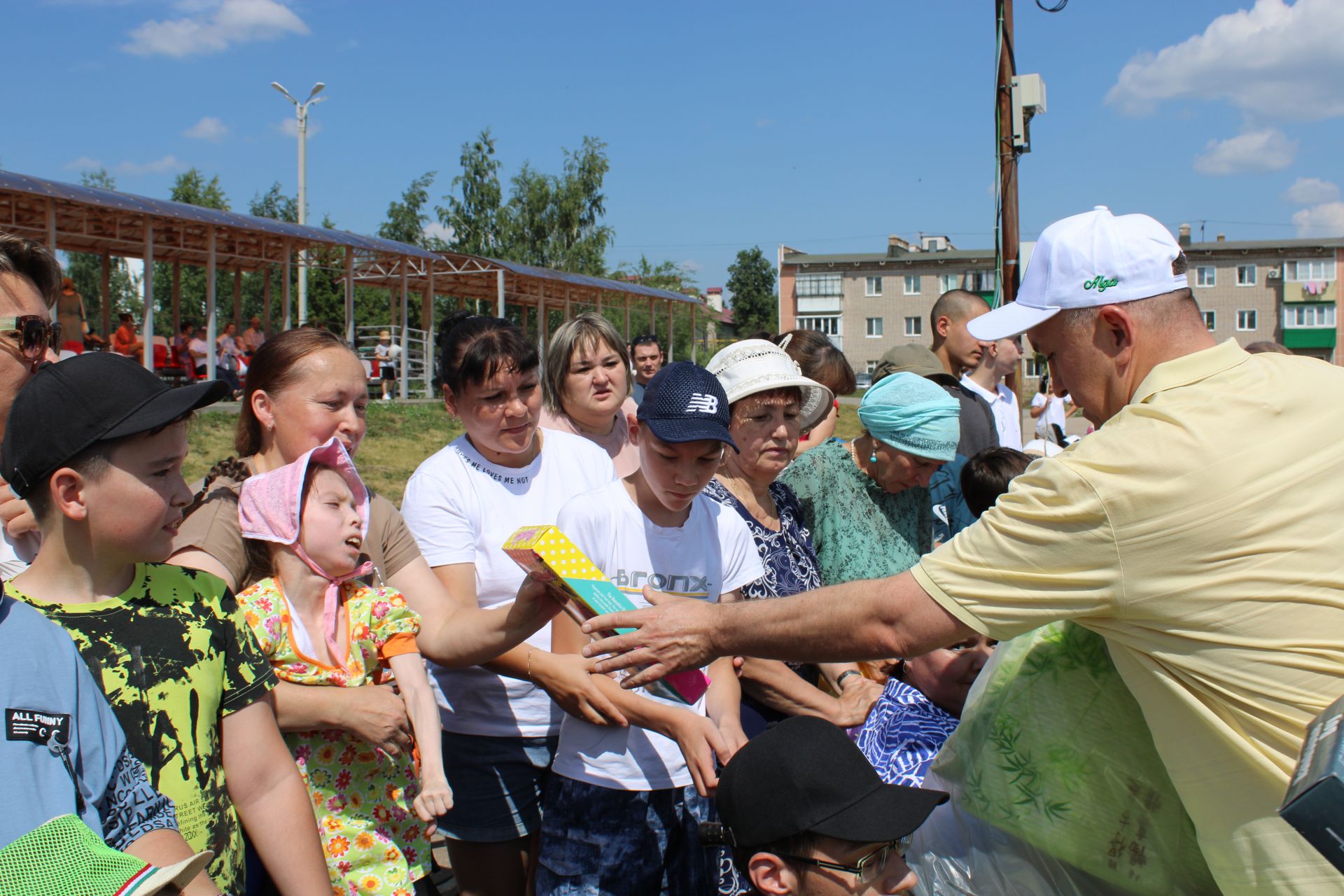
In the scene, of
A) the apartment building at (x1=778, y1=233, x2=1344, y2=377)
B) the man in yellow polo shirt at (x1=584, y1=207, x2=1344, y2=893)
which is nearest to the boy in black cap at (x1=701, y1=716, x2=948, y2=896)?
the man in yellow polo shirt at (x1=584, y1=207, x2=1344, y2=893)

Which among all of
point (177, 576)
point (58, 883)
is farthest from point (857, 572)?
point (58, 883)

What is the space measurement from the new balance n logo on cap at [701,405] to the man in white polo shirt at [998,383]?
337cm

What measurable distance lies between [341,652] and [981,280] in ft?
240

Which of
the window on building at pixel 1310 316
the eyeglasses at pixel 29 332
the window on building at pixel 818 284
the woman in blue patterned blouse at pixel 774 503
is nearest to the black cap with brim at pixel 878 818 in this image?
the woman in blue patterned blouse at pixel 774 503

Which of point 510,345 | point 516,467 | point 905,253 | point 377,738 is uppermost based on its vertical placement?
point 905,253

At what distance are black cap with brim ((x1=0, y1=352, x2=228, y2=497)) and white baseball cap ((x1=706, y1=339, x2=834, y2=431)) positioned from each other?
1.81 metres

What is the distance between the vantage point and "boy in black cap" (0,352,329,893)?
1777mm

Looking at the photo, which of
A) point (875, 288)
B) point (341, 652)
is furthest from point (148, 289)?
point (875, 288)

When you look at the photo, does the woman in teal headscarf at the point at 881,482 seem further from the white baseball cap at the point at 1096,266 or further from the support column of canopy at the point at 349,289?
the support column of canopy at the point at 349,289

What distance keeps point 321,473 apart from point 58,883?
4.66 feet

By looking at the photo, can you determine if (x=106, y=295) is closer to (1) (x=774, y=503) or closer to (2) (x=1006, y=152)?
(2) (x=1006, y=152)

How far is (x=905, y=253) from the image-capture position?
74.7 m

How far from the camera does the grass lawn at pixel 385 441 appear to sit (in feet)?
40.7

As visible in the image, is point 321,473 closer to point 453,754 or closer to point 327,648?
point 327,648
